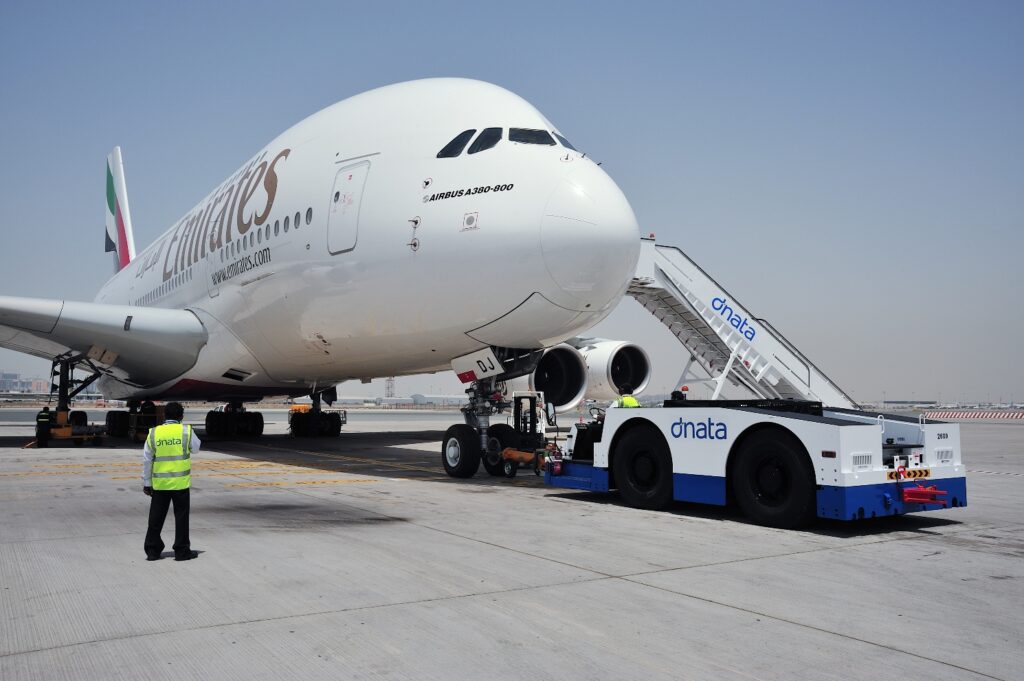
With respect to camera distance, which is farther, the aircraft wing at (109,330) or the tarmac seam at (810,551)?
the aircraft wing at (109,330)

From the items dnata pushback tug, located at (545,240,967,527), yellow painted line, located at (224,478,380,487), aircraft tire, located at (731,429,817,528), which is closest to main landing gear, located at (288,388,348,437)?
yellow painted line, located at (224,478,380,487)

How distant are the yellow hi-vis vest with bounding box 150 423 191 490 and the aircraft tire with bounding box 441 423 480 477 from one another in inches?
201

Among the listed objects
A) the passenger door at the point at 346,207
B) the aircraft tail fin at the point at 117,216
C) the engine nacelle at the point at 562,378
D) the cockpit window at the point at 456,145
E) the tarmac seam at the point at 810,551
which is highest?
the aircraft tail fin at the point at 117,216

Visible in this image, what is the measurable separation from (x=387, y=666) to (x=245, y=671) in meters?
0.57

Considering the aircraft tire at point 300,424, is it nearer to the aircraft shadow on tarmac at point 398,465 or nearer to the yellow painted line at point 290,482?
the aircraft shadow on tarmac at point 398,465

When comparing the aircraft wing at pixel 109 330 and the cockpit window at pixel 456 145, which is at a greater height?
the cockpit window at pixel 456 145

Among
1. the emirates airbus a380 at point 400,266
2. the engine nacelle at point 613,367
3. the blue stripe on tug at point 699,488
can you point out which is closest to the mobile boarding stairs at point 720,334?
the engine nacelle at point 613,367

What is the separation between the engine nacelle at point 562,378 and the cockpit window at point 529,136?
187 inches

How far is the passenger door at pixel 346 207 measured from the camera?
1067cm

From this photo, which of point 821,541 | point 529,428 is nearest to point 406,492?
point 529,428

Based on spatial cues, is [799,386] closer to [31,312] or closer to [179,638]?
[31,312]

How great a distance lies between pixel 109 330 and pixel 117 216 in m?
18.0

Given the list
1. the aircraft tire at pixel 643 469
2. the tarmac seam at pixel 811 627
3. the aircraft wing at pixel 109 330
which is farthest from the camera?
the aircraft wing at pixel 109 330

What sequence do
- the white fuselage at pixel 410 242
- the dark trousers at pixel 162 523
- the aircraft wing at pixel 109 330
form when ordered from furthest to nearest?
the aircraft wing at pixel 109 330 → the white fuselage at pixel 410 242 → the dark trousers at pixel 162 523
